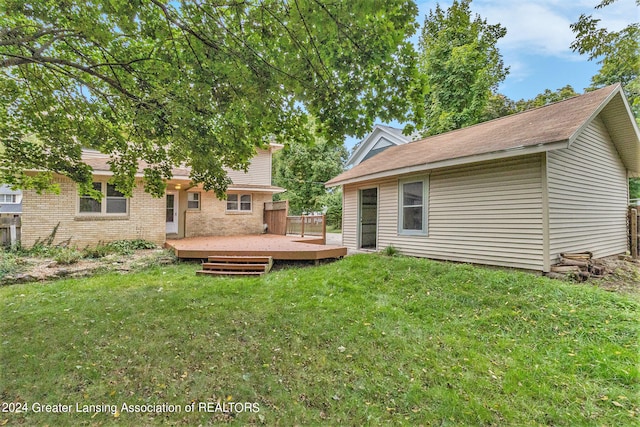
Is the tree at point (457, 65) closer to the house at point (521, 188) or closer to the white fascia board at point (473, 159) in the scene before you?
the house at point (521, 188)

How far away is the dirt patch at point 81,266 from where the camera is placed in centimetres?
659

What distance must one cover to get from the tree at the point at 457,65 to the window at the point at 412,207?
323 inches

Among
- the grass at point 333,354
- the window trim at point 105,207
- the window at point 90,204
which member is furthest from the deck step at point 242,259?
the window at point 90,204

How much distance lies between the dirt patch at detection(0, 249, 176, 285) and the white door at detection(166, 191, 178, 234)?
3458 mm

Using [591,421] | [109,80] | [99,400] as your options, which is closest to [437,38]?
[109,80]

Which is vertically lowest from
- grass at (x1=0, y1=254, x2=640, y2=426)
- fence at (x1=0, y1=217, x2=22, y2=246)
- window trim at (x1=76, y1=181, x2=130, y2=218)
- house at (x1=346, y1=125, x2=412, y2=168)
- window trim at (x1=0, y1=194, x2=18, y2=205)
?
grass at (x1=0, y1=254, x2=640, y2=426)

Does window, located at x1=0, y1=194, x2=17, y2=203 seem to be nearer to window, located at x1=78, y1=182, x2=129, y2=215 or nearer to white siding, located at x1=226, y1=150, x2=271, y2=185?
window, located at x1=78, y1=182, x2=129, y2=215

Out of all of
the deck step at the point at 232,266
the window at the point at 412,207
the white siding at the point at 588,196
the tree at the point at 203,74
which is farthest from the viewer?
the window at the point at 412,207

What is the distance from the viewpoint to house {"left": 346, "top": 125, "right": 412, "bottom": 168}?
59.0 feet

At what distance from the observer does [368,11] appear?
121 inches

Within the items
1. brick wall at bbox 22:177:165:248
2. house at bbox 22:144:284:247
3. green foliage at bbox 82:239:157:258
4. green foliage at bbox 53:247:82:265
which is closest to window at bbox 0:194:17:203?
house at bbox 22:144:284:247

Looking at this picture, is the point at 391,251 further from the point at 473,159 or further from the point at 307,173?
the point at 307,173

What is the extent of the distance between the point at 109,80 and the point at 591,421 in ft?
23.1

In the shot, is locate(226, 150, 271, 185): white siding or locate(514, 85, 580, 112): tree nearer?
locate(226, 150, 271, 185): white siding
